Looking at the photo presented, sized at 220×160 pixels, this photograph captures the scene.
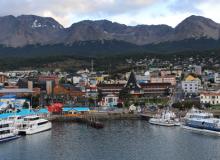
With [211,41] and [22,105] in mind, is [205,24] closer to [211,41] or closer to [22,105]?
[211,41]

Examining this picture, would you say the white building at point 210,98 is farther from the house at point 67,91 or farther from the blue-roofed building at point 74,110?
the house at point 67,91

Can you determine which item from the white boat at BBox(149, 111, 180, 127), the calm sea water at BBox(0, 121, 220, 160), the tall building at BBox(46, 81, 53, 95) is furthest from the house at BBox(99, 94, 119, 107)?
the calm sea water at BBox(0, 121, 220, 160)

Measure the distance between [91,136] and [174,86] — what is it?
26.1 meters

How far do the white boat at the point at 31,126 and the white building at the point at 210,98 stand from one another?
1544 cm

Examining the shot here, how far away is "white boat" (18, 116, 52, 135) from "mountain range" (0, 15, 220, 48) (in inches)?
3970

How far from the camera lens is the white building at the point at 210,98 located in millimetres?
39969

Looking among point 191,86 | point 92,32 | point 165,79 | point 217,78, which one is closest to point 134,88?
point 191,86

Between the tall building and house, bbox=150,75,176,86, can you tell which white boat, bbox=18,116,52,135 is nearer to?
the tall building

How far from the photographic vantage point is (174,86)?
50844 millimetres

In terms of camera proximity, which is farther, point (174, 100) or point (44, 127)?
point (174, 100)

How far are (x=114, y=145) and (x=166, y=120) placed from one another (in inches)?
320

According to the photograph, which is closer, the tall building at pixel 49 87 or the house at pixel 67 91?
the house at pixel 67 91

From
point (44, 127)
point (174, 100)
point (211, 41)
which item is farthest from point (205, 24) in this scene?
point (44, 127)

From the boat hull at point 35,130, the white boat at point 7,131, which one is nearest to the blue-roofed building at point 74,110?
the boat hull at point 35,130
